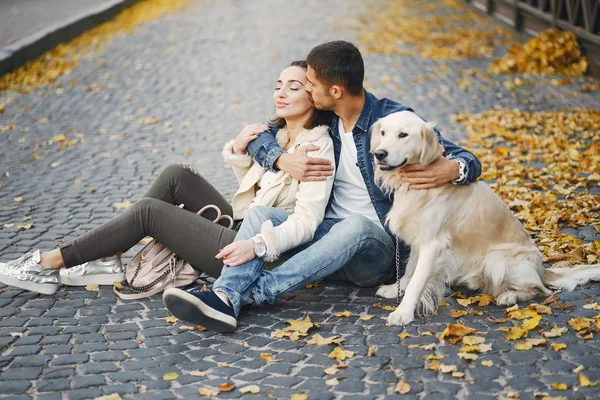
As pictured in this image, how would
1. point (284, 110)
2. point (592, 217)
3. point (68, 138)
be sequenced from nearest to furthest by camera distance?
1. point (284, 110)
2. point (592, 217)
3. point (68, 138)

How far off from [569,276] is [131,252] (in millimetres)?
3285

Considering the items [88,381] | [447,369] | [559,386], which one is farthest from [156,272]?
[559,386]

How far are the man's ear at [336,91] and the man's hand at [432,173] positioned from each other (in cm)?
62

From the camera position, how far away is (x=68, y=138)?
9609 millimetres

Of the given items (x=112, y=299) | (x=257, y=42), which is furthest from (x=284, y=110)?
(x=257, y=42)

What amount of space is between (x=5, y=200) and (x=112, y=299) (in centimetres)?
297

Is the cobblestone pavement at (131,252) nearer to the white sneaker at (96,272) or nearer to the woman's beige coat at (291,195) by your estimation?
the white sneaker at (96,272)

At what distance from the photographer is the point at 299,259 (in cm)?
455

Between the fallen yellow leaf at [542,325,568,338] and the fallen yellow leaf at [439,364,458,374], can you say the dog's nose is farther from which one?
the fallen yellow leaf at [542,325,568,338]

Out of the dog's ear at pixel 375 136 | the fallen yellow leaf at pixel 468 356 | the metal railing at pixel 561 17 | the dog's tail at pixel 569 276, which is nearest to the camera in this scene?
the fallen yellow leaf at pixel 468 356

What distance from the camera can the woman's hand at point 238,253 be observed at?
4449mm

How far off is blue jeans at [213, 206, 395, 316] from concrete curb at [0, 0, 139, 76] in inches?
369

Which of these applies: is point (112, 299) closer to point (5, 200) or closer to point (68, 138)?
point (5, 200)

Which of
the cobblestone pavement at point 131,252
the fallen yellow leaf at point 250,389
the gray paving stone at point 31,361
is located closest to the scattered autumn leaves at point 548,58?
the cobblestone pavement at point 131,252
